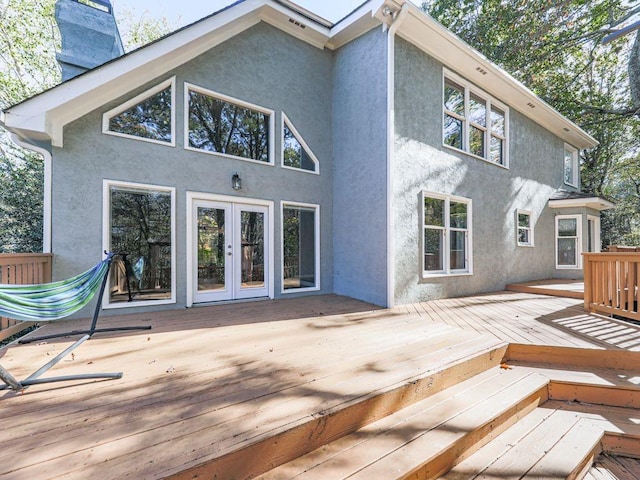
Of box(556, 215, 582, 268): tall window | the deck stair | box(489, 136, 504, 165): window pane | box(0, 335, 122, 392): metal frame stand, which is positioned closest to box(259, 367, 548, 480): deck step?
the deck stair

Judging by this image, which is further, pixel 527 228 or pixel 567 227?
pixel 567 227

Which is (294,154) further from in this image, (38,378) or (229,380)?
(38,378)

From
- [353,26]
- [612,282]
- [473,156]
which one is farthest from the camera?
[473,156]

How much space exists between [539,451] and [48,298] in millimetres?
3893

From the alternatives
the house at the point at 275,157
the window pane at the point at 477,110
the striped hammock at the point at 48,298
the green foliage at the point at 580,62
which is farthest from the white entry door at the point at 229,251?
the green foliage at the point at 580,62

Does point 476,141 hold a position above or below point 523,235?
above

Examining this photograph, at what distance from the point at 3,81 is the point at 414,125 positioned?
1399 centimetres

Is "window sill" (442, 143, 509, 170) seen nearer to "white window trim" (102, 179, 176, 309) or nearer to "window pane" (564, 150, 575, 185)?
"window pane" (564, 150, 575, 185)

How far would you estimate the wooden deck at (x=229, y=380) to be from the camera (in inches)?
57.9

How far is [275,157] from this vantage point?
19.4 feet

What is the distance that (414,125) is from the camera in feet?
18.6

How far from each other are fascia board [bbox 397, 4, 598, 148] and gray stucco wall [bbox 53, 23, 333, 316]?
82.3 inches

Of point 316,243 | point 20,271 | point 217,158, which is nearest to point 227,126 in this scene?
point 217,158

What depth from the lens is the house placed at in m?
4.30
